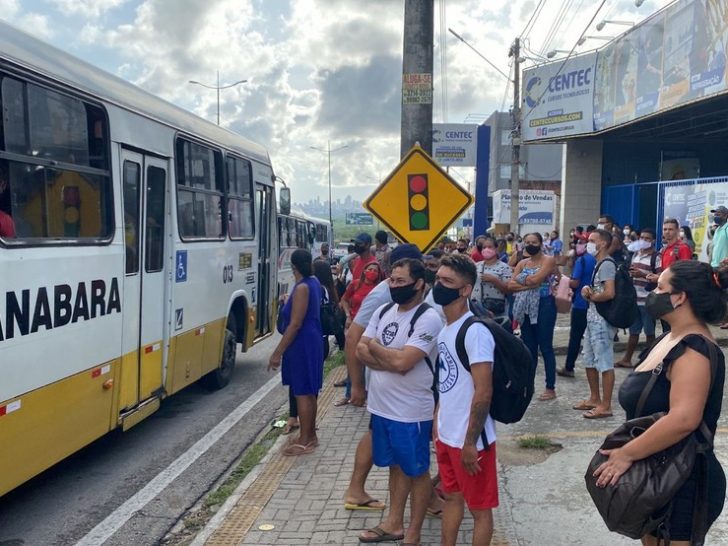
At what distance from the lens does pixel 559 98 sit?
24469mm

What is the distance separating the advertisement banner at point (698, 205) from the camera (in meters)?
13.9

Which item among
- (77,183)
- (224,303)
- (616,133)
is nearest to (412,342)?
(77,183)

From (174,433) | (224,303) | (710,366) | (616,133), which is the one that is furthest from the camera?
(616,133)

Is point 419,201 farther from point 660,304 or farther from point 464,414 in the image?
point 660,304

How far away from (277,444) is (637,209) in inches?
668

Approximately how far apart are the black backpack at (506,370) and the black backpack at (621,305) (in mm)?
3313

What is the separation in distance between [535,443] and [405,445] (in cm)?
238

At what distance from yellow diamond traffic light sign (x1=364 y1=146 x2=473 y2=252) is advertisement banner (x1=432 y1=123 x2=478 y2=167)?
2374cm

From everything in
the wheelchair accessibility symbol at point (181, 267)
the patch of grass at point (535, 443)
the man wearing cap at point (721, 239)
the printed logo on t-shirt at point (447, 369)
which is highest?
the man wearing cap at point (721, 239)

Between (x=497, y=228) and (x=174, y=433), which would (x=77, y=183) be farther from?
(x=497, y=228)

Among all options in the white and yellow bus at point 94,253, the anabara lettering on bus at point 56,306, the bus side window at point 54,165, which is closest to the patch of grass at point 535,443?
the white and yellow bus at point 94,253

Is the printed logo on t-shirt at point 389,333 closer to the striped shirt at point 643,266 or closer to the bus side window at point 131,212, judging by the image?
the bus side window at point 131,212

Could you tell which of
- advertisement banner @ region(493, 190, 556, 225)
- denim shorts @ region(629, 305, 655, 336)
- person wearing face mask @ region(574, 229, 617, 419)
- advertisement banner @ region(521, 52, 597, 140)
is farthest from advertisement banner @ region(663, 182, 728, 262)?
advertisement banner @ region(493, 190, 556, 225)

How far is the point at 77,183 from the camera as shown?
5.38 metres
